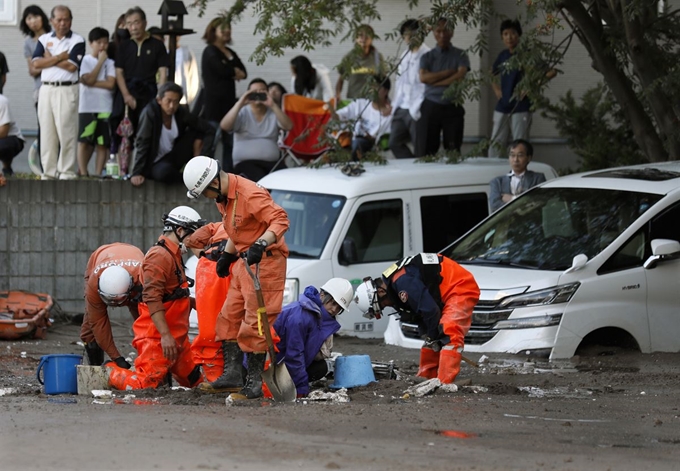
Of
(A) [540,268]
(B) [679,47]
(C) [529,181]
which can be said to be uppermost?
(B) [679,47]

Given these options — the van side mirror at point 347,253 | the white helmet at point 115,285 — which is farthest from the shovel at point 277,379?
the van side mirror at point 347,253

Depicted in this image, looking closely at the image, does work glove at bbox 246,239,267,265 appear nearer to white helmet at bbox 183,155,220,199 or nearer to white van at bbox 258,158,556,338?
white helmet at bbox 183,155,220,199

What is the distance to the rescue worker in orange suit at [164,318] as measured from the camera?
30.9 feet

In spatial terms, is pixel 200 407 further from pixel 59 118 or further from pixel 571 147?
pixel 571 147

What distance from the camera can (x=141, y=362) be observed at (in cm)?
957

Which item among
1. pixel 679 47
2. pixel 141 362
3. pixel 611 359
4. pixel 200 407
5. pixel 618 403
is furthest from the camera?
pixel 679 47

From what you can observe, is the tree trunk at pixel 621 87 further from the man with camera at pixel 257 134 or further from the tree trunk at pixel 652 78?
the man with camera at pixel 257 134

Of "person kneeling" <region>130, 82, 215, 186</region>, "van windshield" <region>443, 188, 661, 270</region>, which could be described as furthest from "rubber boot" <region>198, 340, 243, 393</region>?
"person kneeling" <region>130, 82, 215, 186</region>

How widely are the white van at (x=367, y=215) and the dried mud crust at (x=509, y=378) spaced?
0.86m

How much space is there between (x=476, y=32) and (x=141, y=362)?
1008 cm

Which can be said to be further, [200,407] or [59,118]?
[59,118]

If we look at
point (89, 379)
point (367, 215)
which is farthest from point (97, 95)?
point (89, 379)

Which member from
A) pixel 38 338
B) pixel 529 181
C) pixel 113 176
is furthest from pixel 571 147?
pixel 38 338

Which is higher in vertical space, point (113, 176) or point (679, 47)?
point (679, 47)
